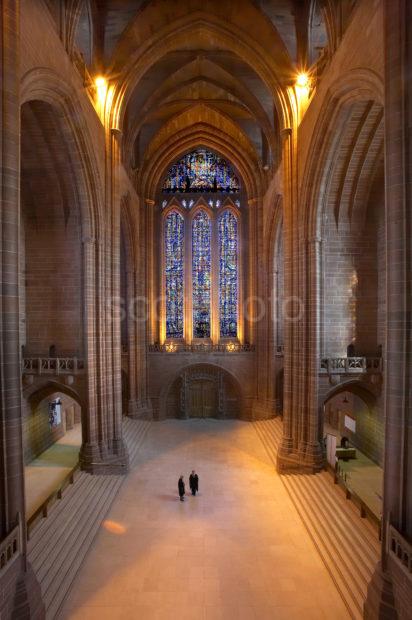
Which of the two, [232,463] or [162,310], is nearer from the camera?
[232,463]

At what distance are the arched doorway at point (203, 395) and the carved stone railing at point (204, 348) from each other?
3.56ft

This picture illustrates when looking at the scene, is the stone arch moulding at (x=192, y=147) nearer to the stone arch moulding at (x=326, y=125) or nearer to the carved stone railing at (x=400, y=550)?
the stone arch moulding at (x=326, y=125)

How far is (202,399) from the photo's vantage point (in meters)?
24.7

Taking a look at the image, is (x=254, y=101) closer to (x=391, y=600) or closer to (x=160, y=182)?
(x=160, y=182)

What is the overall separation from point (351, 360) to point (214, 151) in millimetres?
16842

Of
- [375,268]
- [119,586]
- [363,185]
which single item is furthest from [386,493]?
[363,185]

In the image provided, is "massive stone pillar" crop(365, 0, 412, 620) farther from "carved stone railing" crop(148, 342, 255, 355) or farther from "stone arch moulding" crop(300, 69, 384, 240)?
"carved stone railing" crop(148, 342, 255, 355)

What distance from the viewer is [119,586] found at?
907 centimetres

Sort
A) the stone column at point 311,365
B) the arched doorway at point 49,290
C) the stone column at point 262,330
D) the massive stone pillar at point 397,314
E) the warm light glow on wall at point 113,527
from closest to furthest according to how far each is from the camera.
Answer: the massive stone pillar at point 397,314, the warm light glow on wall at point 113,527, the stone column at point 311,365, the arched doorway at point 49,290, the stone column at point 262,330

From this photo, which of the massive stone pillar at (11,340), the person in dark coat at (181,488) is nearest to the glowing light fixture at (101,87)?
the massive stone pillar at (11,340)

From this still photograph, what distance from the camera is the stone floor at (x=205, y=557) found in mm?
8477

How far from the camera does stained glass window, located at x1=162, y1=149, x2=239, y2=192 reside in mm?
25688

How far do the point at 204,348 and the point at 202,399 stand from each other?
11.0 ft

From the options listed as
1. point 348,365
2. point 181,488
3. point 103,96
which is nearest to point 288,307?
A: point 348,365
